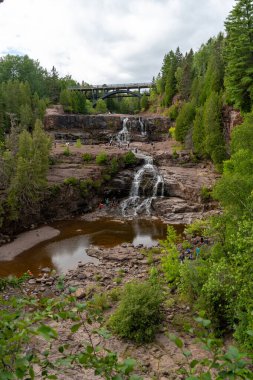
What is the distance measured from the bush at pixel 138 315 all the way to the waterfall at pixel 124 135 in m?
51.4

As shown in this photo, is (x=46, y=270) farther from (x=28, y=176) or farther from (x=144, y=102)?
(x=144, y=102)

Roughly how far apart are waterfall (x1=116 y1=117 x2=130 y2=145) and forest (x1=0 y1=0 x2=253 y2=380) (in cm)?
1032

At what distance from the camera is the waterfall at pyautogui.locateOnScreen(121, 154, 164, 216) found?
4372 centimetres

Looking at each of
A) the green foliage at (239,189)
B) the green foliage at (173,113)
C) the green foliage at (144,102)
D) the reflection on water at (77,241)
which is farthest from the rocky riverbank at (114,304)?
the green foliage at (144,102)

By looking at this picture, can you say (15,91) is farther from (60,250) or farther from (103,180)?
(60,250)

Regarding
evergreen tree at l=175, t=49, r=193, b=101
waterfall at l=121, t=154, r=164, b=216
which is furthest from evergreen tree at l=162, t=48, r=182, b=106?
waterfall at l=121, t=154, r=164, b=216

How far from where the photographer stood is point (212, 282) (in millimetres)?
14773

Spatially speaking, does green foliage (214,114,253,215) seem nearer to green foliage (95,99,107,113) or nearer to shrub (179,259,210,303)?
shrub (179,259,210,303)

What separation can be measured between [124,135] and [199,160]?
22.5m

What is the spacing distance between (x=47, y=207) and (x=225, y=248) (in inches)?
1044

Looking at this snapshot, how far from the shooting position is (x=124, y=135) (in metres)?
68.4

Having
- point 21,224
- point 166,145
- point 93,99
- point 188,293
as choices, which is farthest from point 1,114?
point 93,99

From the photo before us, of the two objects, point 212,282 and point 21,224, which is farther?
point 21,224

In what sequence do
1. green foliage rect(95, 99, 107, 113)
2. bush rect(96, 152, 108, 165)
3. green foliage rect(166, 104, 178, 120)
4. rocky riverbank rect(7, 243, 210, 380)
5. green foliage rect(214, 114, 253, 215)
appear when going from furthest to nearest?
green foliage rect(95, 99, 107, 113) < green foliage rect(166, 104, 178, 120) < bush rect(96, 152, 108, 165) < green foliage rect(214, 114, 253, 215) < rocky riverbank rect(7, 243, 210, 380)
